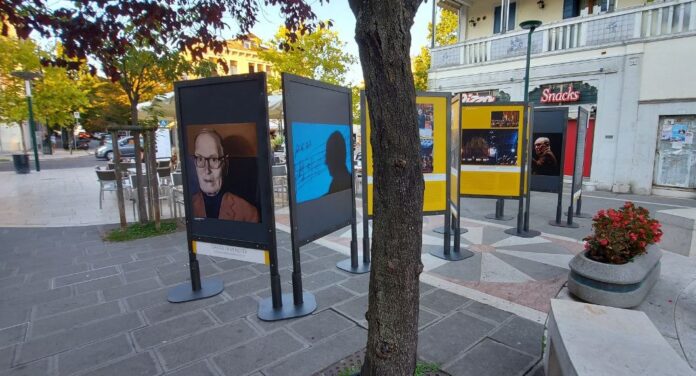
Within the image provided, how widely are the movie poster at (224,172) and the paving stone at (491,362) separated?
6.79ft

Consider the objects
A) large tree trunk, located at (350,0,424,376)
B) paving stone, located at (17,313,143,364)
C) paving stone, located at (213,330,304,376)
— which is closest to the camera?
large tree trunk, located at (350,0,424,376)

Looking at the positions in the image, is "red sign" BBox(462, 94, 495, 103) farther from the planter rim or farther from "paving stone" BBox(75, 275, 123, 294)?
"paving stone" BBox(75, 275, 123, 294)

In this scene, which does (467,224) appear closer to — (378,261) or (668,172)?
(378,261)

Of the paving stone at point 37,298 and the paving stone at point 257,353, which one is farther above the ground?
the paving stone at point 37,298

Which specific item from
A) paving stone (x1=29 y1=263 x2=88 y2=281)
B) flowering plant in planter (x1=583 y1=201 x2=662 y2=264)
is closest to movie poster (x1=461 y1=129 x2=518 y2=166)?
flowering plant in planter (x1=583 y1=201 x2=662 y2=264)

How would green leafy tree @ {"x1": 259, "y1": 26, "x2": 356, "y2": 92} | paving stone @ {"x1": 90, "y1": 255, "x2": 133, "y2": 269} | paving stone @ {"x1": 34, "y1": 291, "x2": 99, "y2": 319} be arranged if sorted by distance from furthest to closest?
green leafy tree @ {"x1": 259, "y1": 26, "x2": 356, "y2": 92}, paving stone @ {"x1": 90, "y1": 255, "x2": 133, "y2": 269}, paving stone @ {"x1": 34, "y1": 291, "x2": 99, "y2": 319}

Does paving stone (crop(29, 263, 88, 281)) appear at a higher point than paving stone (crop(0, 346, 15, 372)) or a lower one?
higher

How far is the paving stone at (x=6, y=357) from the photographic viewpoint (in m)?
2.83

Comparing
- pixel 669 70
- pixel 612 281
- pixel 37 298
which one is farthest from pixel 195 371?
pixel 669 70

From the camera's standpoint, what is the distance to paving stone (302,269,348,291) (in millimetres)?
4258

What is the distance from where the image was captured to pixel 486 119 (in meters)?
5.84

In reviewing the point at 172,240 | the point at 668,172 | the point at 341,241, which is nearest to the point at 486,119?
the point at 341,241

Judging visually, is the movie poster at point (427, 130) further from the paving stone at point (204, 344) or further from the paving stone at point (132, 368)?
the paving stone at point (132, 368)

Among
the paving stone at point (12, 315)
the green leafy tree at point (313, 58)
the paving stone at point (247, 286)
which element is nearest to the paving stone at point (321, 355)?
the paving stone at point (247, 286)
